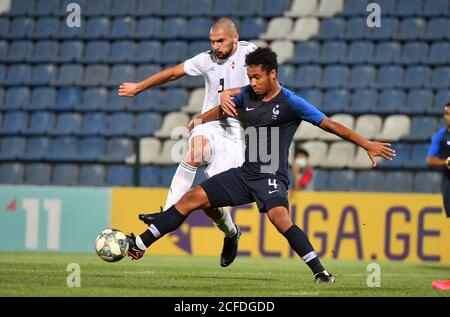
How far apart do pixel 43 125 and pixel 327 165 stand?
5.81 meters

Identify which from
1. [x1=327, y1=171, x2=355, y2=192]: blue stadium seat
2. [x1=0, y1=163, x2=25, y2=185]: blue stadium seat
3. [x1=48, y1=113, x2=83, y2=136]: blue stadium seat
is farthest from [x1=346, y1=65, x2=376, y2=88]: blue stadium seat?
[x1=0, y1=163, x2=25, y2=185]: blue stadium seat

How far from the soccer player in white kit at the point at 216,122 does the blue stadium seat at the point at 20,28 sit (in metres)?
11.9

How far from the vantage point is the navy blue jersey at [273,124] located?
352 inches

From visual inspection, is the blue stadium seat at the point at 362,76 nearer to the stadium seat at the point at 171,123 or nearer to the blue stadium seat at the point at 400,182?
the blue stadium seat at the point at 400,182

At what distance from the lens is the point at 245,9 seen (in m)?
21.0

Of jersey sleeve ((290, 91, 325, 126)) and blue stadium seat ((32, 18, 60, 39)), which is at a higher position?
blue stadium seat ((32, 18, 60, 39))

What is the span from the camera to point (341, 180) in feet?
57.0

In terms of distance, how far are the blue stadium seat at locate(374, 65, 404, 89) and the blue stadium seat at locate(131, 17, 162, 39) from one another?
4.75m

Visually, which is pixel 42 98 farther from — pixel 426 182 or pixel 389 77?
pixel 426 182

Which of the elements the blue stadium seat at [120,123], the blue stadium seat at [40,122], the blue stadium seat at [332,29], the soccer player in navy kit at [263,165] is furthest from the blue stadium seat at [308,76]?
the soccer player in navy kit at [263,165]

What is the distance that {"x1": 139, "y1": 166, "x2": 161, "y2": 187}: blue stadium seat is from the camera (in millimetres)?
17438

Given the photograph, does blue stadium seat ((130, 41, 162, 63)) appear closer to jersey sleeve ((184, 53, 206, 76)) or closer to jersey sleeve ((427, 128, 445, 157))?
jersey sleeve ((427, 128, 445, 157))

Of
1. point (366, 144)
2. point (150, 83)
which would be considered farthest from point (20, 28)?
point (366, 144)

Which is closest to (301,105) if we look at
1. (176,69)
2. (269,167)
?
(269,167)
